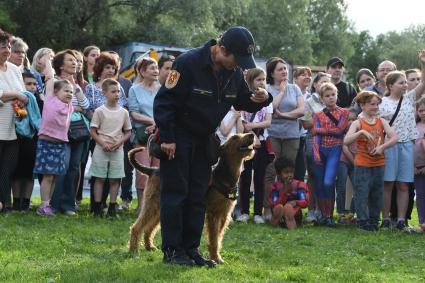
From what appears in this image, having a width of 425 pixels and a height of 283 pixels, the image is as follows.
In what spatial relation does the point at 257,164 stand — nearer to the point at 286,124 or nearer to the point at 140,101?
the point at 286,124

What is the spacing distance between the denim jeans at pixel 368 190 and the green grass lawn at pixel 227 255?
308 mm

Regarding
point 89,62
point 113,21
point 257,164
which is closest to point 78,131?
point 89,62

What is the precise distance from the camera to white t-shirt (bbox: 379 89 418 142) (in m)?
10.8

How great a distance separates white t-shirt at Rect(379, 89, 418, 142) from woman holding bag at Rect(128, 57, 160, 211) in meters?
3.46

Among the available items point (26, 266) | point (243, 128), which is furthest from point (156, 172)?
point (243, 128)

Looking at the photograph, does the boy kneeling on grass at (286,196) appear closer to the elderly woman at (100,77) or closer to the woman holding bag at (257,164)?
the woman holding bag at (257,164)

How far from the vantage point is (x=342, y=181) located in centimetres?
1158

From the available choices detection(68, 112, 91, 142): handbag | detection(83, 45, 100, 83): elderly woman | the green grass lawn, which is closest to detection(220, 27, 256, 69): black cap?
the green grass lawn

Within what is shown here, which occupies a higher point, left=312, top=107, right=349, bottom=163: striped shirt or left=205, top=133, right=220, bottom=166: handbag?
left=312, top=107, right=349, bottom=163: striped shirt

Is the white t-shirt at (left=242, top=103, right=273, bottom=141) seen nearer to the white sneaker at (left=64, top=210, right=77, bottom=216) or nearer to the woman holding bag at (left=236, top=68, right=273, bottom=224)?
the woman holding bag at (left=236, top=68, right=273, bottom=224)

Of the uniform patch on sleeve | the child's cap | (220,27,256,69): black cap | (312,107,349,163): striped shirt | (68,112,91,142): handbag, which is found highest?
(220,27,256,69): black cap

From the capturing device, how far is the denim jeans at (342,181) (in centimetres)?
1152

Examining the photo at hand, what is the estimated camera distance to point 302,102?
11.2 m

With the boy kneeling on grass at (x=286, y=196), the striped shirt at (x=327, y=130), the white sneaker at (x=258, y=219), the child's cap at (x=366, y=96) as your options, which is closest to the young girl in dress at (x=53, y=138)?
the white sneaker at (x=258, y=219)
